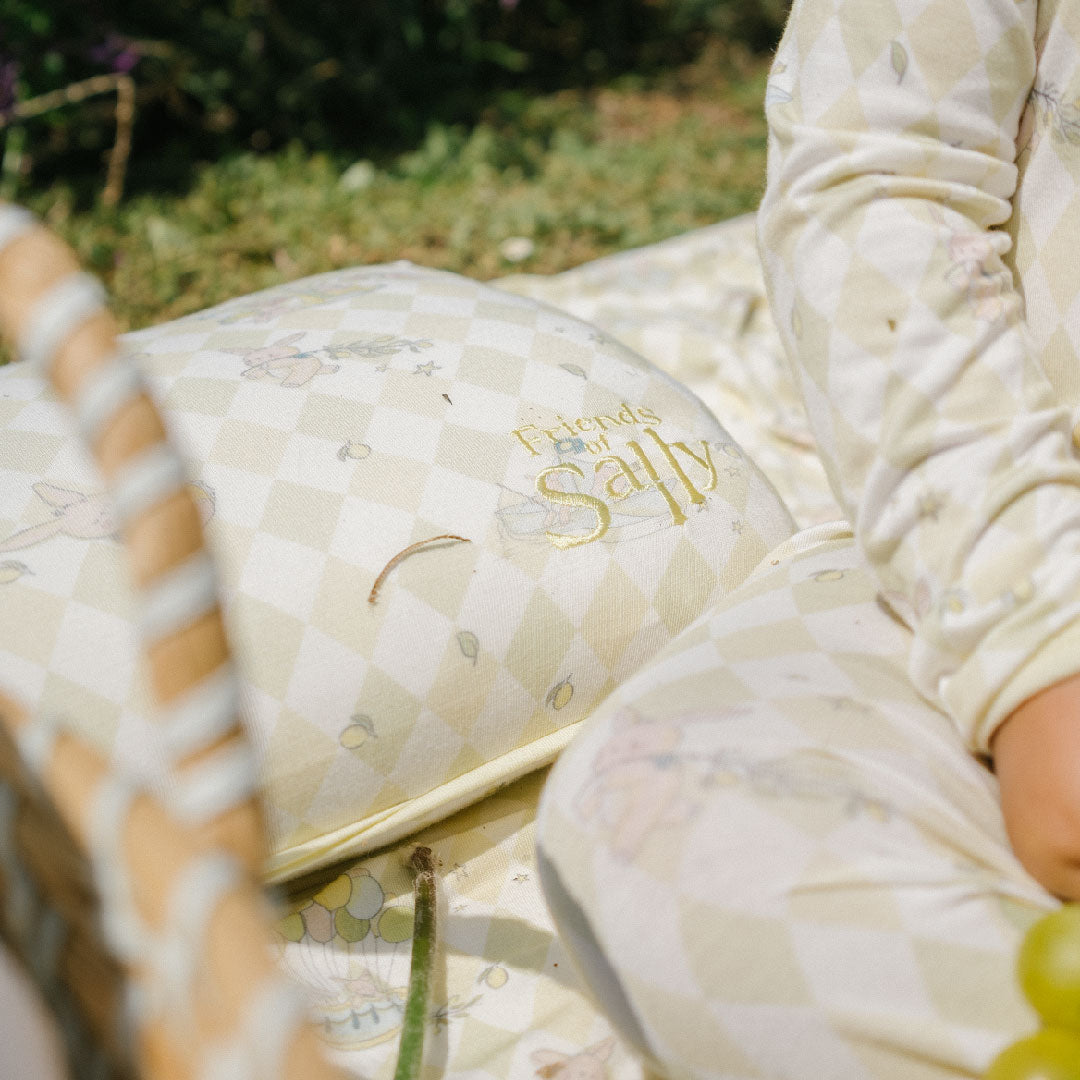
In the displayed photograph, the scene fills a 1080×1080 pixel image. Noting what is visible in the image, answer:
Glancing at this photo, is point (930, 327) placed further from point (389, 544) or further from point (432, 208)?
point (432, 208)

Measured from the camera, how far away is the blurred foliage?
1914 mm

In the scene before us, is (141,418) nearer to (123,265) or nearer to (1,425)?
(1,425)

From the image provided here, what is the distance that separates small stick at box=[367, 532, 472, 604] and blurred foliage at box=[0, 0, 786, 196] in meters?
1.51

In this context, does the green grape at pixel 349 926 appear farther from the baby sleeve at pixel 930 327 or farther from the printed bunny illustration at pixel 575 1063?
the baby sleeve at pixel 930 327

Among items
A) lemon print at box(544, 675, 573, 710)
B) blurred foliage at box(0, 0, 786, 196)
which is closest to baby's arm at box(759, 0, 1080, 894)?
lemon print at box(544, 675, 573, 710)

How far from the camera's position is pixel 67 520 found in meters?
0.74

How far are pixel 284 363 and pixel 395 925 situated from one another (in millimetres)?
472

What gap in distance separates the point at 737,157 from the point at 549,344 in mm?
1574

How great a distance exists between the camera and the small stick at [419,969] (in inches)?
25.0

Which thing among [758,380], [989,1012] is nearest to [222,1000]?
[989,1012]

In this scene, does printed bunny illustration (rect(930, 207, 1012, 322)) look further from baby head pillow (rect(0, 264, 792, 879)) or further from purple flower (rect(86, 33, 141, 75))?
purple flower (rect(86, 33, 141, 75))

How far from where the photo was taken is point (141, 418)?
15.0 inches

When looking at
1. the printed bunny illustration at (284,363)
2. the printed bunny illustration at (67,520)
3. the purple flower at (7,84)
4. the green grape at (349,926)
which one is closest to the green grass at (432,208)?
the purple flower at (7,84)

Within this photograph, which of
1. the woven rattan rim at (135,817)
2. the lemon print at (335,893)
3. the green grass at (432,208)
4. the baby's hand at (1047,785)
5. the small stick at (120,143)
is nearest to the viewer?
the woven rattan rim at (135,817)
